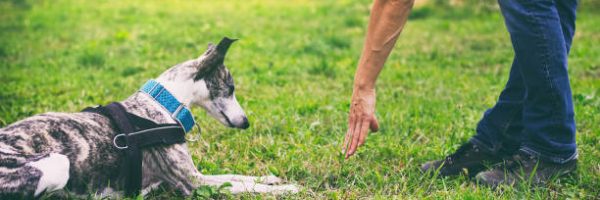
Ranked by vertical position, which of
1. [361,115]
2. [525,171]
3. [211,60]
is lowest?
[525,171]

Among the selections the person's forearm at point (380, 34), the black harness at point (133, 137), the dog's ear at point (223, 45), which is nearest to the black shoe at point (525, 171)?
the person's forearm at point (380, 34)

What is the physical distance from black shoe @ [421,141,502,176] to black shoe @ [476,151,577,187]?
0.19 m

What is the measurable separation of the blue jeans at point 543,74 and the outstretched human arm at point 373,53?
55cm

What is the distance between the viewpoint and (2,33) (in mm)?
9094

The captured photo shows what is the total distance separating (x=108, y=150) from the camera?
9.89 ft

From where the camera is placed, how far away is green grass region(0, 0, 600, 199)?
365 centimetres

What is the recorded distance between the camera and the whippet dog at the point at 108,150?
2676 millimetres

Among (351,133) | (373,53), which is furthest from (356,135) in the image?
(373,53)

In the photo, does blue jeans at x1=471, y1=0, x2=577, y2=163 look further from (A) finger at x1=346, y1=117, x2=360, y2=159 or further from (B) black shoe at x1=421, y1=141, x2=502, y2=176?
(A) finger at x1=346, y1=117, x2=360, y2=159

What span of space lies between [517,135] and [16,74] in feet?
16.7

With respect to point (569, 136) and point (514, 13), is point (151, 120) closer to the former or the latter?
point (514, 13)

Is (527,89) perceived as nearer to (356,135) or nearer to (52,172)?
(356,135)

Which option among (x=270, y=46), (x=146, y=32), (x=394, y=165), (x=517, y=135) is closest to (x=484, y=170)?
(x=517, y=135)

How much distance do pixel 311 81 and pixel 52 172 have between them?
3.80m
